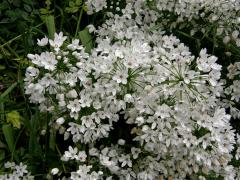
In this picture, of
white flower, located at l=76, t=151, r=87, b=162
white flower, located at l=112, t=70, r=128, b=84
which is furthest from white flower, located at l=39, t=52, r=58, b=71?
white flower, located at l=76, t=151, r=87, b=162

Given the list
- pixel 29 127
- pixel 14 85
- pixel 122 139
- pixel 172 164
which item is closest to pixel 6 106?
pixel 14 85

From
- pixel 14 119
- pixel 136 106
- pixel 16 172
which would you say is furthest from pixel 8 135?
pixel 136 106

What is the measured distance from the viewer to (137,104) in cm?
268

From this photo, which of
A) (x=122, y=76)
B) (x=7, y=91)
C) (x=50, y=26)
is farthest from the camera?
(x=50, y=26)

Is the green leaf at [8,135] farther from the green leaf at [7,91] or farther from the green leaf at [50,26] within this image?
the green leaf at [50,26]

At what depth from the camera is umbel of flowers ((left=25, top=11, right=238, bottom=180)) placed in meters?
2.66

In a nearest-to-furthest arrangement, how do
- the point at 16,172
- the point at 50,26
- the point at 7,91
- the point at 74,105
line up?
the point at 74,105 → the point at 16,172 → the point at 7,91 → the point at 50,26

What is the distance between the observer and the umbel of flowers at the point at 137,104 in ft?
8.73

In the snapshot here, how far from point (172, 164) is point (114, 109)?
20.0 inches

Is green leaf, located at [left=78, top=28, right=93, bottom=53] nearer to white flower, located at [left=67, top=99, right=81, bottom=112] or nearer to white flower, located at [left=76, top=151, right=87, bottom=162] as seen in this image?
white flower, located at [left=67, top=99, right=81, bottom=112]

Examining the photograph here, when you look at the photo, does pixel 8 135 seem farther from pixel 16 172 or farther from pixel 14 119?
pixel 16 172

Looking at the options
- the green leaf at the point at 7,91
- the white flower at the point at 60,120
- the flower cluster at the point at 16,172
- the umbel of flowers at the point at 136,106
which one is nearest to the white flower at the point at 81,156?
the umbel of flowers at the point at 136,106

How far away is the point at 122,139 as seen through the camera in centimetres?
296

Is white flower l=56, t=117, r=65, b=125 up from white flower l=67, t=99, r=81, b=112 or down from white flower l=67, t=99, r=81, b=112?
down
